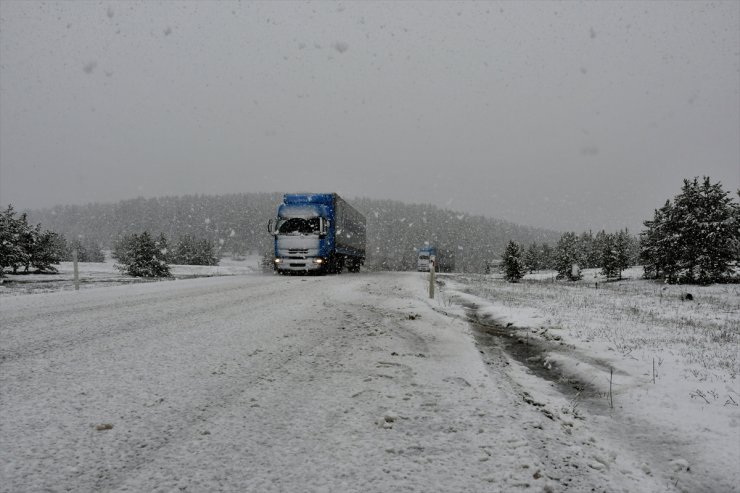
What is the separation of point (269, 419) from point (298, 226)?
59.8 feet

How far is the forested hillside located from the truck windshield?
342ft

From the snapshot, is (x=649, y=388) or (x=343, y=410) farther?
(x=649, y=388)

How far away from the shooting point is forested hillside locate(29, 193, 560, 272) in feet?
489

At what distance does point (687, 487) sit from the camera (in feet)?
8.09

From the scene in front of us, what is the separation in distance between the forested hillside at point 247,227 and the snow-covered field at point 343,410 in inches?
4683

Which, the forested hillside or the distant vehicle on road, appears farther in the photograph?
the forested hillside

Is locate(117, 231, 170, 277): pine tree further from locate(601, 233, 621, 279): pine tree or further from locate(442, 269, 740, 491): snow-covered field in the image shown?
locate(601, 233, 621, 279): pine tree

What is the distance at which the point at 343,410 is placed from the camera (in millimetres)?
3074

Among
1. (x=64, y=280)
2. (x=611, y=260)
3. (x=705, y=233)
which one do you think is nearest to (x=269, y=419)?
(x=64, y=280)

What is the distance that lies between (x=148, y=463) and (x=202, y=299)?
7.69 metres

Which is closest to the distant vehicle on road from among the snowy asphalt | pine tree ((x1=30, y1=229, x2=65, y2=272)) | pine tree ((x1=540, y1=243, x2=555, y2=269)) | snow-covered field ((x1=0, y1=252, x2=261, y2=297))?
snow-covered field ((x1=0, y1=252, x2=261, y2=297))

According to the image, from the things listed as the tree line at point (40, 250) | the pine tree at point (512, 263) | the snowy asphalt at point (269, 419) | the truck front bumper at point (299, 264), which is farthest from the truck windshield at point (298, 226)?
the pine tree at point (512, 263)

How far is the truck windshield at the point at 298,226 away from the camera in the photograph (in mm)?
20672

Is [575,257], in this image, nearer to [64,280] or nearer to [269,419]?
[64,280]
